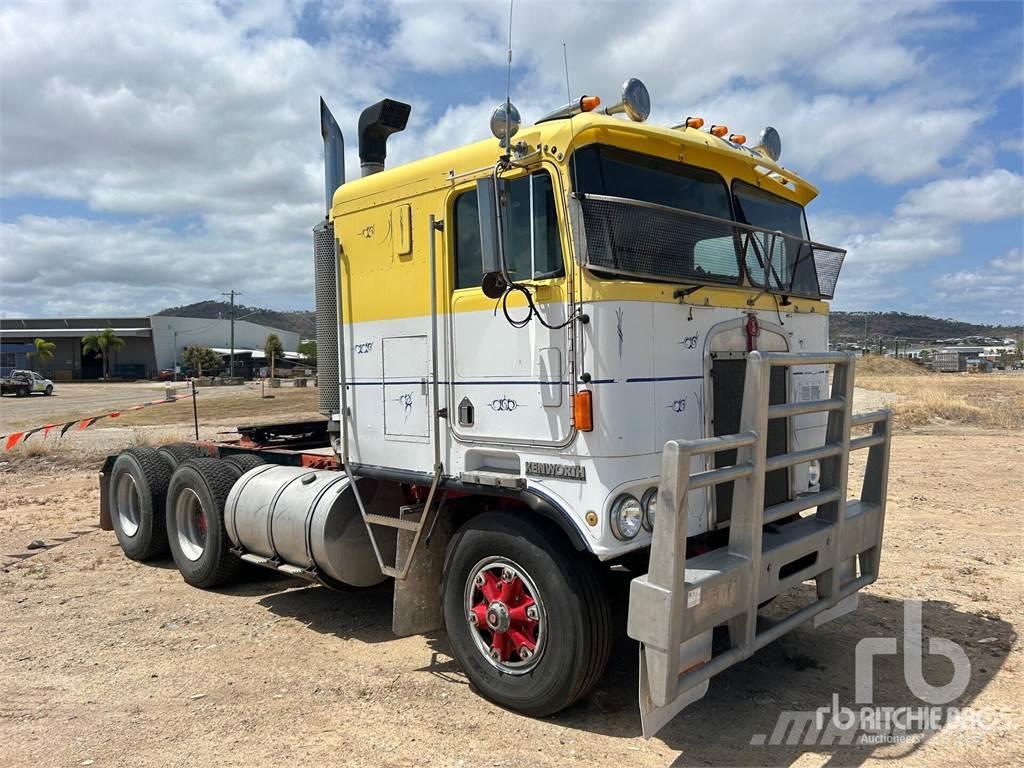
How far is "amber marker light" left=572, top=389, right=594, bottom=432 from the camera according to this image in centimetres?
401

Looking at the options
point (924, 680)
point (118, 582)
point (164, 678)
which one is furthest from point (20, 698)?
point (924, 680)

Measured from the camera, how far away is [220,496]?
A: 22.6ft

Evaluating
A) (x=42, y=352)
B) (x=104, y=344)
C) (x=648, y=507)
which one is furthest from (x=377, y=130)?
(x=42, y=352)

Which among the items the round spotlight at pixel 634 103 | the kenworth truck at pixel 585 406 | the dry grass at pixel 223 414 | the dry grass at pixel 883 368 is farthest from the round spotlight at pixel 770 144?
the dry grass at pixel 883 368

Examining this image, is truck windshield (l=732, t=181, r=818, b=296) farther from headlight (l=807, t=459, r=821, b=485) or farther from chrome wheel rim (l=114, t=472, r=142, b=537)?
chrome wheel rim (l=114, t=472, r=142, b=537)

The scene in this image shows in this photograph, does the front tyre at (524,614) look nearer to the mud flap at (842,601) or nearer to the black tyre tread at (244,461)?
the mud flap at (842,601)

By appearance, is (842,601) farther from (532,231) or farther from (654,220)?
(532,231)

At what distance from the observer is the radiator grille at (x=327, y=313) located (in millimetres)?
5930

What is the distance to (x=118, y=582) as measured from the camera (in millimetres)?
7445

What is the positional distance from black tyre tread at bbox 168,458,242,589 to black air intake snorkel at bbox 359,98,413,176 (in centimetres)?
304

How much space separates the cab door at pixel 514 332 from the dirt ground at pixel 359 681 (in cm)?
166

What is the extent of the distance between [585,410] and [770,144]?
2.88 metres

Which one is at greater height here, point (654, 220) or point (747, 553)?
point (654, 220)

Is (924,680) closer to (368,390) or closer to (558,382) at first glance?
(558,382)
